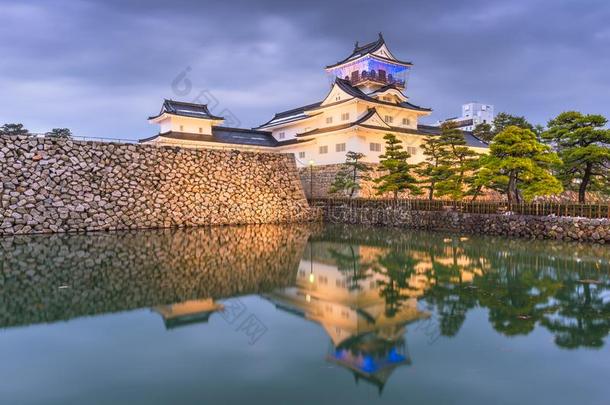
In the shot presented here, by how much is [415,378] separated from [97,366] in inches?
104

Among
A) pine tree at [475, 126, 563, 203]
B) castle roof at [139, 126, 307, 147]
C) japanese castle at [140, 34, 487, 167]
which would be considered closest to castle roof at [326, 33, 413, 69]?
japanese castle at [140, 34, 487, 167]

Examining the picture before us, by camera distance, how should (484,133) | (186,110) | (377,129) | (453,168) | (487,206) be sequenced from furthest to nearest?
1. (484,133)
2. (186,110)
3. (377,129)
4. (453,168)
5. (487,206)

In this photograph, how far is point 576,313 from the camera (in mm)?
5250

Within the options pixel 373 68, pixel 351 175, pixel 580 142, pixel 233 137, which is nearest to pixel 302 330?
pixel 580 142

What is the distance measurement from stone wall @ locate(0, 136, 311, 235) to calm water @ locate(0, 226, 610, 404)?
560 cm

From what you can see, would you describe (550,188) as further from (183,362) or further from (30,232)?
(30,232)

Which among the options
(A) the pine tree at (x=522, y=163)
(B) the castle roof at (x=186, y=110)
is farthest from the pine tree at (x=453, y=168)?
(B) the castle roof at (x=186, y=110)

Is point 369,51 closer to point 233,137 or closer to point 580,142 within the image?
point 233,137

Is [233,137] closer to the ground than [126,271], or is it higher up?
higher up

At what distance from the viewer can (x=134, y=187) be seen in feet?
53.8

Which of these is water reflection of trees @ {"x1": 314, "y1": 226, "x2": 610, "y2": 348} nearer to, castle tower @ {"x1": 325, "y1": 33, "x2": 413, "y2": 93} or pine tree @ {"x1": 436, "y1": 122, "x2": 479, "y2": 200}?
pine tree @ {"x1": 436, "y1": 122, "x2": 479, "y2": 200}

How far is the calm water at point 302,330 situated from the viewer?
3.30m

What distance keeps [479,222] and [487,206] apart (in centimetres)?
72

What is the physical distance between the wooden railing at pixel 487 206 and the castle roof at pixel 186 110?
1141cm
